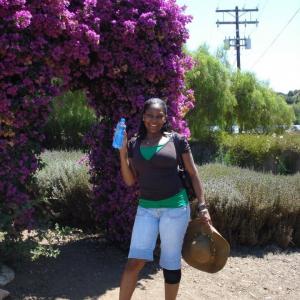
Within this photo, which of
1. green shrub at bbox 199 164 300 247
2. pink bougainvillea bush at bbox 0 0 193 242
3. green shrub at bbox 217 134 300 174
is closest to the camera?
pink bougainvillea bush at bbox 0 0 193 242

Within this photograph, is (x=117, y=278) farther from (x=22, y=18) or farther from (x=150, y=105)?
(x=22, y=18)

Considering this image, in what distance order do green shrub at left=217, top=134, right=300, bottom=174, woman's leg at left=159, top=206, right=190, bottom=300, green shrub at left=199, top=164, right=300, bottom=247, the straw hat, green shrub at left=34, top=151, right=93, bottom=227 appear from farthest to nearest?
green shrub at left=217, top=134, right=300, bottom=174, green shrub at left=34, top=151, right=93, bottom=227, green shrub at left=199, top=164, right=300, bottom=247, the straw hat, woman's leg at left=159, top=206, right=190, bottom=300

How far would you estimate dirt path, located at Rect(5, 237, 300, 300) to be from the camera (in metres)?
4.73

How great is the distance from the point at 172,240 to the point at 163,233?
83mm

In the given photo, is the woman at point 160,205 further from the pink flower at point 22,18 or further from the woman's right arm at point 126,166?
the pink flower at point 22,18

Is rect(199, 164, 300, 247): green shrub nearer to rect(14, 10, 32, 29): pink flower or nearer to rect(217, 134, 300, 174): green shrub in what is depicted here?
Answer: rect(14, 10, 32, 29): pink flower

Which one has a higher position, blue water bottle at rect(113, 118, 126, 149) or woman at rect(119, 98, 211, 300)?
blue water bottle at rect(113, 118, 126, 149)

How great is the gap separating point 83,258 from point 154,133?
85.0 inches

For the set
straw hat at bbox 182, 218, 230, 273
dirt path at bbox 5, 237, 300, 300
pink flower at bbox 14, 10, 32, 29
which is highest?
pink flower at bbox 14, 10, 32, 29

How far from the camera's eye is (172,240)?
380 cm

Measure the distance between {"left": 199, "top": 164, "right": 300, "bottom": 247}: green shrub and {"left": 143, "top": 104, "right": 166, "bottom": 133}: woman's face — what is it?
2529mm

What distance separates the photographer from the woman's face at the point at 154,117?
390 cm

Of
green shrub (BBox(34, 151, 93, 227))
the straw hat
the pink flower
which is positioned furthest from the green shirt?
green shrub (BBox(34, 151, 93, 227))

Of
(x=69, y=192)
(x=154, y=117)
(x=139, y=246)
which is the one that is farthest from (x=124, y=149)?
(x=69, y=192)
